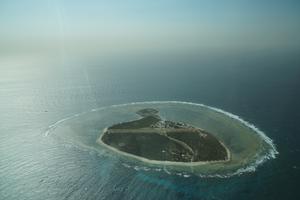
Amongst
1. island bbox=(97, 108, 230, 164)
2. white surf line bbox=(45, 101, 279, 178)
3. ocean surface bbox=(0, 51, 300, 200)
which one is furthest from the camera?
island bbox=(97, 108, 230, 164)

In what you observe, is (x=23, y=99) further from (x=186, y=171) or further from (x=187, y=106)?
(x=186, y=171)

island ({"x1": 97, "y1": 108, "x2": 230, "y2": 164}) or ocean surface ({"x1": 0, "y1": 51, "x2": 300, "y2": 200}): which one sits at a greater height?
island ({"x1": 97, "y1": 108, "x2": 230, "y2": 164})

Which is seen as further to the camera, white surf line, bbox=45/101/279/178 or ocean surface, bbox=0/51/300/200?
white surf line, bbox=45/101/279/178

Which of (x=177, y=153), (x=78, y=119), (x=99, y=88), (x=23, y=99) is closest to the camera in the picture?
(x=177, y=153)

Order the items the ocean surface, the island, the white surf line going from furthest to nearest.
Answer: the island < the white surf line < the ocean surface

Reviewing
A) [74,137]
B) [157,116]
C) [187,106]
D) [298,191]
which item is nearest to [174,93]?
[187,106]

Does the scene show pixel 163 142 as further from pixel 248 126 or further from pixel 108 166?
pixel 248 126

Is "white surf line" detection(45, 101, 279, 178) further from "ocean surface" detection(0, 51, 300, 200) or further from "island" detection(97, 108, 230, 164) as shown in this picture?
"island" detection(97, 108, 230, 164)

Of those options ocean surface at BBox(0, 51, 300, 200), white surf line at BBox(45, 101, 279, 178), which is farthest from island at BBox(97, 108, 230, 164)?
ocean surface at BBox(0, 51, 300, 200)

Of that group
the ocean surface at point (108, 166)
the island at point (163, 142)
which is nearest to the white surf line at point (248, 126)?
the ocean surface at point (108, 166)
